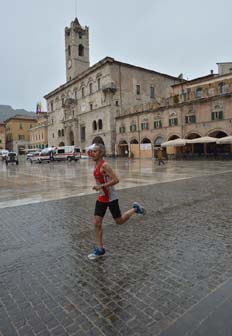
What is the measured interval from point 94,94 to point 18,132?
47.4m

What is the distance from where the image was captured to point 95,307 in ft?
8.36

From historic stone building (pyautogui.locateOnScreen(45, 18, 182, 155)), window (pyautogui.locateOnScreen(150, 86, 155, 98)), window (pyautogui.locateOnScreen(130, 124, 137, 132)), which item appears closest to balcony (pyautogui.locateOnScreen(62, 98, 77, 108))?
historic stone building (pyautogui.locateOnScreen(45, 18, 182, 155))

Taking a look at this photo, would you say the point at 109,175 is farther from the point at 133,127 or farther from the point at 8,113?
the point at 8,113

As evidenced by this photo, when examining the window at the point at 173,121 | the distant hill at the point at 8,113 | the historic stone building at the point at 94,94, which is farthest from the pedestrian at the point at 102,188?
the distant hill at the point at 8,113

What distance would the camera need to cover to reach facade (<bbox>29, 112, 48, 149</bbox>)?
72.6m

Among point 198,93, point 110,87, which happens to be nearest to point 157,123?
point 198,93

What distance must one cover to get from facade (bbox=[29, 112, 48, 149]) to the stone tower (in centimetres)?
1912

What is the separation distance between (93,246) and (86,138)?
162ft

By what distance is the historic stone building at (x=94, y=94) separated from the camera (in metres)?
45.5

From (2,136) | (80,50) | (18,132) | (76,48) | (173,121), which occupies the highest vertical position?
(80,50)

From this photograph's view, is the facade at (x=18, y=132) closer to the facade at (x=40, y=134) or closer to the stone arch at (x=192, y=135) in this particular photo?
the facade at (x=40, y=134)

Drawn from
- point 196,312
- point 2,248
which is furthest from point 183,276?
point 2,248

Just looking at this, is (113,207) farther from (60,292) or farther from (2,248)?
(2,248)

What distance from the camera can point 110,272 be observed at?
3.28 metres
